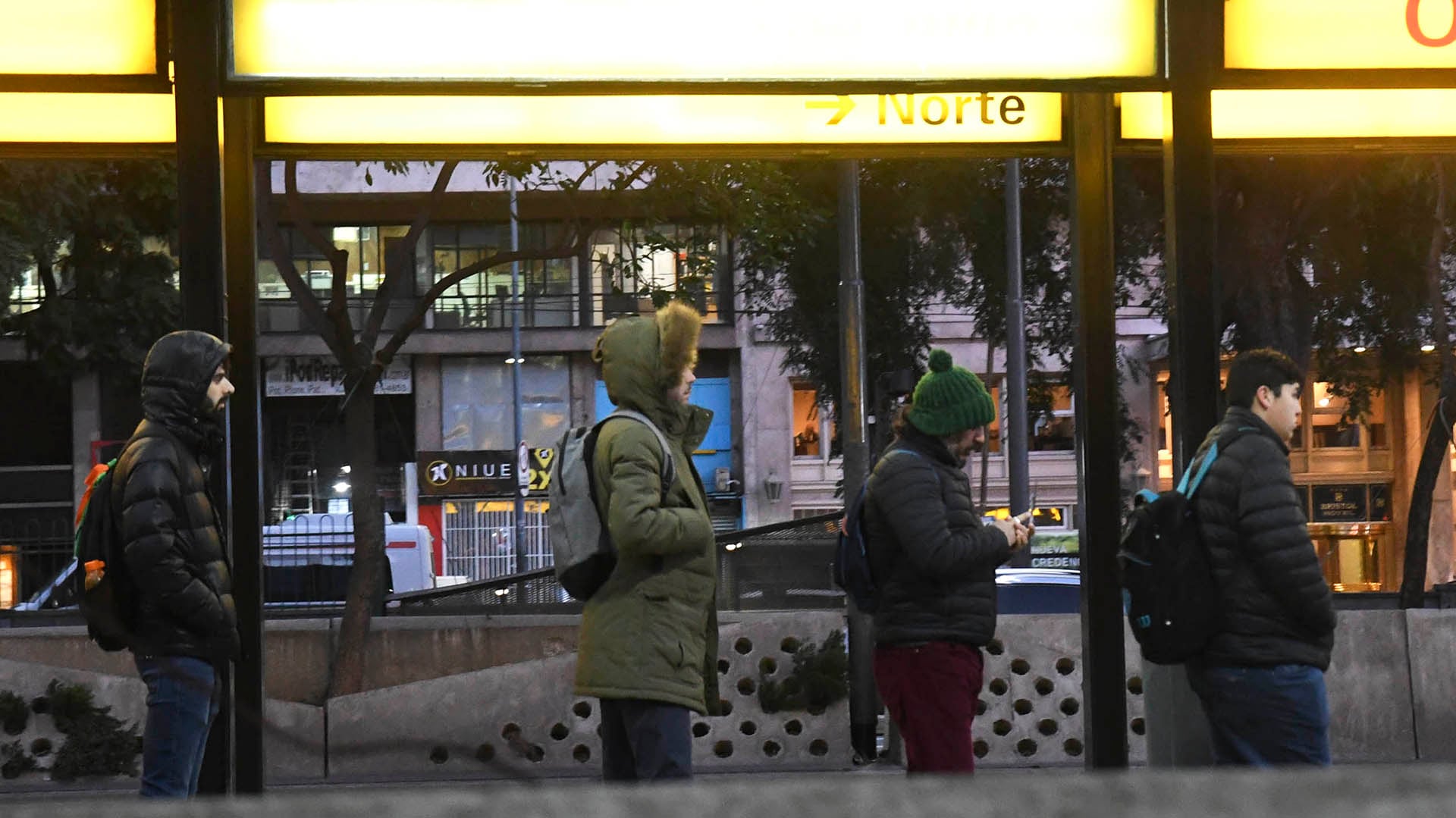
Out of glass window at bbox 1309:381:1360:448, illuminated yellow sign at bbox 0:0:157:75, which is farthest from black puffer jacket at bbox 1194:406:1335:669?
glass window at bbox 1309:381:1360:448

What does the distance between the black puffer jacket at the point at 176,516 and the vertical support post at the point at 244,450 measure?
41 centimetres

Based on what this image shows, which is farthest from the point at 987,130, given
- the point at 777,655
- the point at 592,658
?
the point at 777,655

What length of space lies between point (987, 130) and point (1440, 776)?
489 cm

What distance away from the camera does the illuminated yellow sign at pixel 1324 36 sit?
5160 mm

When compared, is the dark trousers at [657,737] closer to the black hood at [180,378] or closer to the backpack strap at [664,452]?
the backpack strap at [664,452]

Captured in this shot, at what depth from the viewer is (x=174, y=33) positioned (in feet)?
15.9

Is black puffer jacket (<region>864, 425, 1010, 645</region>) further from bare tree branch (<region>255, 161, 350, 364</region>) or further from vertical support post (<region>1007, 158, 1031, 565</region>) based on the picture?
vertical support post (<region>1007, 158, 1031, 565</region>)

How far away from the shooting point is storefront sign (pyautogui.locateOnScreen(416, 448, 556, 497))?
37.3 metres

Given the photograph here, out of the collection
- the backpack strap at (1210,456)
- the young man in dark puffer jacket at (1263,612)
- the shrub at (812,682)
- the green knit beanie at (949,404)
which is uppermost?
the green knit beanie at (949,404)

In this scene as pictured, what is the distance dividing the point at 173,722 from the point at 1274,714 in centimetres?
293

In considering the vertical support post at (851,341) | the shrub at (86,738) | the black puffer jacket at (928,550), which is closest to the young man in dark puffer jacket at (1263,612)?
the black puffer jacket at (928,550)

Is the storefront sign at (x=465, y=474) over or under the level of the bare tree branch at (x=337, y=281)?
under

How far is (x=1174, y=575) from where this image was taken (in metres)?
4.48

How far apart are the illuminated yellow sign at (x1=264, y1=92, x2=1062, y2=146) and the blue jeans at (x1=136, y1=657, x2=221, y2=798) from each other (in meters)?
1.84
